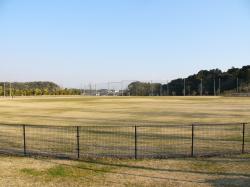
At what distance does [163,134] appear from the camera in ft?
60.3

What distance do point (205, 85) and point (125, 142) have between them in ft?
346

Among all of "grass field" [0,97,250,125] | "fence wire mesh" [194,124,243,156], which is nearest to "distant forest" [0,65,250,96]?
"grass field" [0,97,250,125]

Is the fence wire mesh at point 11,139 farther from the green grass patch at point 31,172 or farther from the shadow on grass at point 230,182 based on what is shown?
the shadow on grass at point 230,182

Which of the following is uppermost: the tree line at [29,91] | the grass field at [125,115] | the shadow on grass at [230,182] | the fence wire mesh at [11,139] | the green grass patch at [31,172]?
the tree line at [29,91]

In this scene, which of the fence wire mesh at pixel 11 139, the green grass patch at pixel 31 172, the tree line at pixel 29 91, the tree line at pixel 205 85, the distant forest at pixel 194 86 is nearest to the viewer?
the green grass patch at pixel 31 172

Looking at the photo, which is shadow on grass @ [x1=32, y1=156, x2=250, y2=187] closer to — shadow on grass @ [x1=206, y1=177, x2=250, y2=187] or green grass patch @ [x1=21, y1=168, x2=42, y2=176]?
shadow on grass @ [x1=206, y1=177, x2=250, y2=187]

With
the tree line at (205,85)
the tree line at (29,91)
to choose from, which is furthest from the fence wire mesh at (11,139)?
the tree line at (29,91)

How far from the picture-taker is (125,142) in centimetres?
1608

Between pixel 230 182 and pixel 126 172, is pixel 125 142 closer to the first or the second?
pixel 126 172

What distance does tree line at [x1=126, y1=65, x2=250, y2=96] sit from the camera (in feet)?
361

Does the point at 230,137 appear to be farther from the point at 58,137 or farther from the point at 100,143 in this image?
the point at 58,137

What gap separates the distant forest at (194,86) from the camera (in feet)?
362

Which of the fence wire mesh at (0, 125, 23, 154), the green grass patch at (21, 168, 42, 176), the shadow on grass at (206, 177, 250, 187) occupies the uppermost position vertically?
the fence wire mesh at (0, 125, 23, 154)

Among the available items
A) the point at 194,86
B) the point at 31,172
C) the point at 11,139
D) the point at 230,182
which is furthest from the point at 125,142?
the point at 194,86
